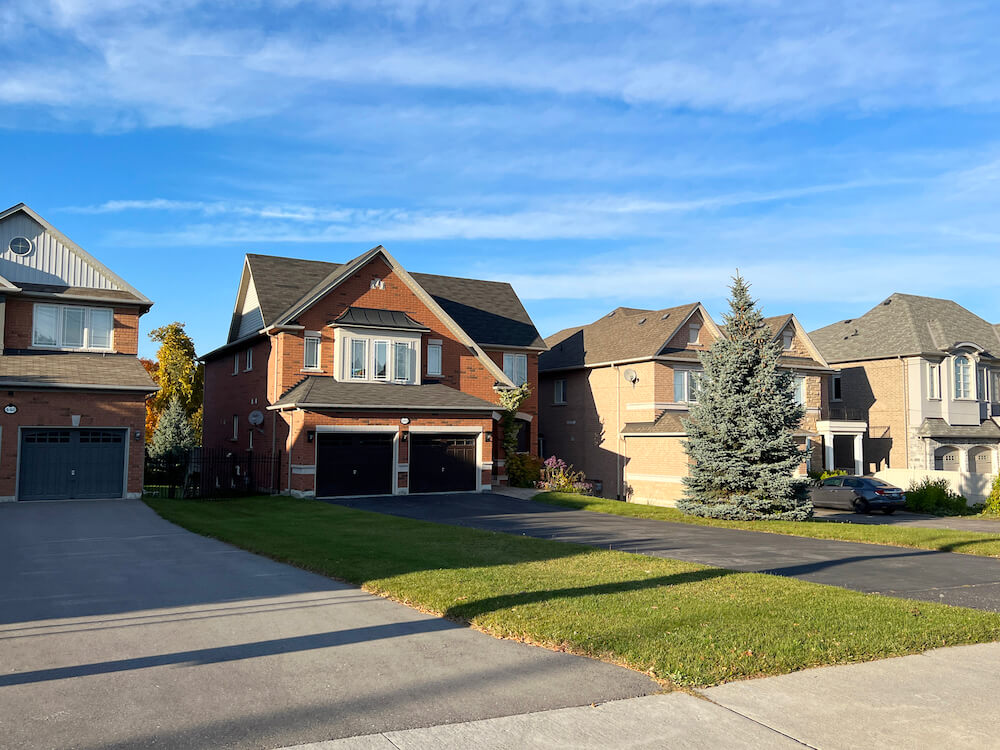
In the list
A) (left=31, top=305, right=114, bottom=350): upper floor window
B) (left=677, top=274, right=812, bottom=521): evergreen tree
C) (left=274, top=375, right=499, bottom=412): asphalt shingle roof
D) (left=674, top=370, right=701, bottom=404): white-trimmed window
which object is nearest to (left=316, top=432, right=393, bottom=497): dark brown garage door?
(left=274, top=375, right=499, bottom=412): asphalt shingle roof

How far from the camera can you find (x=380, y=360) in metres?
30.5

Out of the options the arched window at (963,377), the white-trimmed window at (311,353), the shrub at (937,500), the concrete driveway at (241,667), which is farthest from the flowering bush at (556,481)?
the arched window at (963,377)

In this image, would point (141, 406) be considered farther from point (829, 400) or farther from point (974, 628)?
point (829, 400)

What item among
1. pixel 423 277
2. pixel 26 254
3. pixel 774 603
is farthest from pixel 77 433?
pixel 774 603

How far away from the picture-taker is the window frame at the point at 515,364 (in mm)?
37094

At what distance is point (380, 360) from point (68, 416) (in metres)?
10.7

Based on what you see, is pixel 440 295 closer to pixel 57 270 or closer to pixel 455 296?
pixel 455 296

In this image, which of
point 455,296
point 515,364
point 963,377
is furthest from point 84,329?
point 963,377

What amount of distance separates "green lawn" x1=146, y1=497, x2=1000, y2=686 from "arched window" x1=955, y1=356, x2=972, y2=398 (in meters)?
35.4

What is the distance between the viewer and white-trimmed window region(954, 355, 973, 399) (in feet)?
138

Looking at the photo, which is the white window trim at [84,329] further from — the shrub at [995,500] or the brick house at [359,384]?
the shrub at [995,500]

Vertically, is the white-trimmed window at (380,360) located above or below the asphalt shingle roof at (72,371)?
above

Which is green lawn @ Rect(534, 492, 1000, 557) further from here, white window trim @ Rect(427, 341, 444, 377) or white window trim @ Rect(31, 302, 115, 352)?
Answer: white window trim @ Rect(31, 302, 115, 352)

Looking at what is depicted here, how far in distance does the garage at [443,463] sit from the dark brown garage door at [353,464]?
1090 mm
